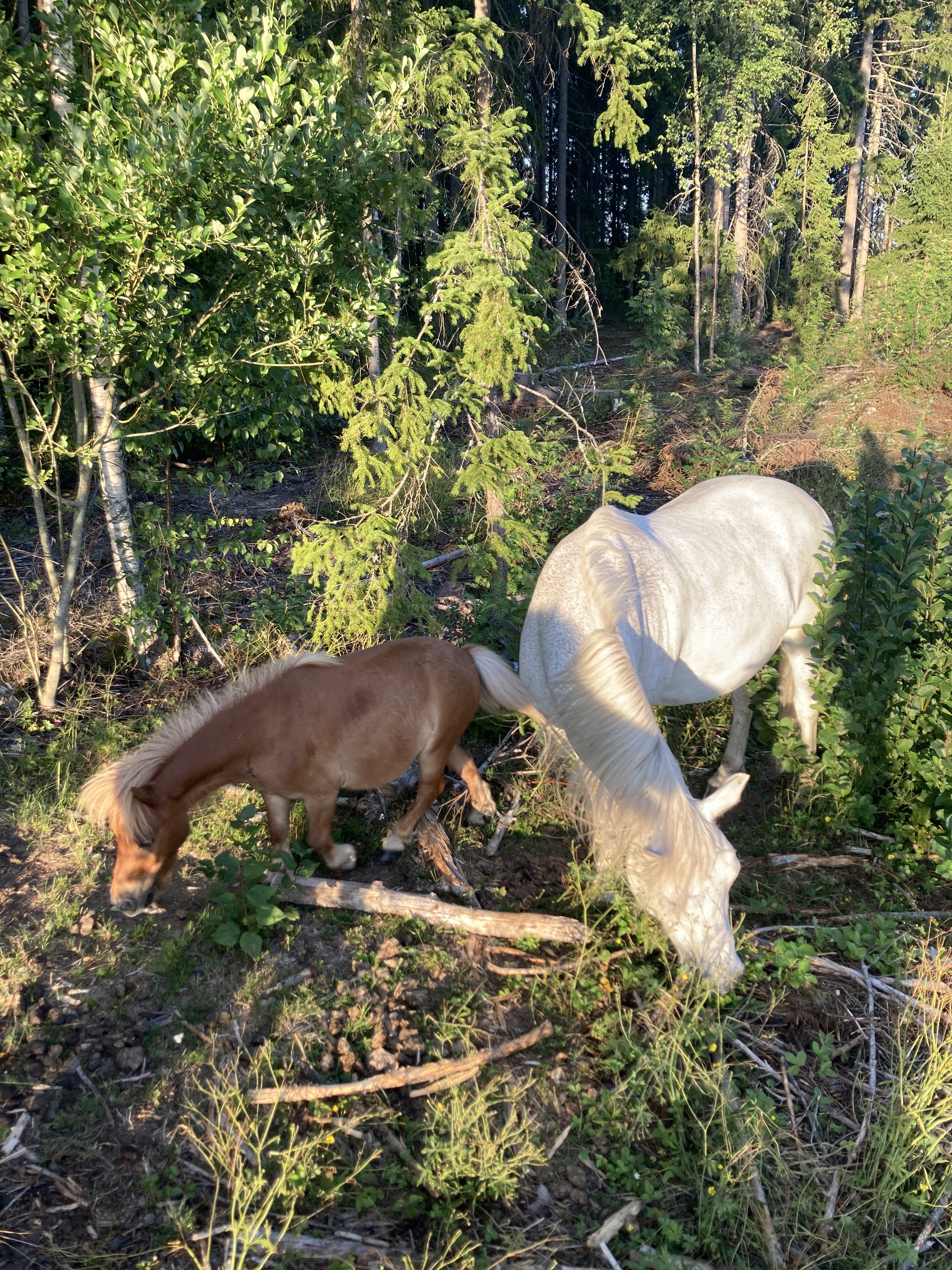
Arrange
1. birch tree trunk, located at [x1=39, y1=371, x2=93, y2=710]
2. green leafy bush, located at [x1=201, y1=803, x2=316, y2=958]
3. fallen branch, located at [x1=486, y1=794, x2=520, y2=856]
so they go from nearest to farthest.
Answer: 1. green leafy bush, located at [x1=201, y1=803, x2=316, y2=958]
2. fallen branch, located at [x1=486, y1=794, x2=520, y2=856]
3. birch tree trunk, located at [x1=39, y1=371, x2=93, y2=710]

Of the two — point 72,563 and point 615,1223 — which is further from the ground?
point 72,563

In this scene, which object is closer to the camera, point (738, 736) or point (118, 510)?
point (738, 736)

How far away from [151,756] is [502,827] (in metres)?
1.76

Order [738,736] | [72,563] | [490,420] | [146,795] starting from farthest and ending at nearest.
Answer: [490,420] < [738,736] < [72,563] < [146,795]

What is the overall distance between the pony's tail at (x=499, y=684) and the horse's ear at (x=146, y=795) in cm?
161

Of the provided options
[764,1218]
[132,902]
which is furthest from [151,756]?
[764,1218]

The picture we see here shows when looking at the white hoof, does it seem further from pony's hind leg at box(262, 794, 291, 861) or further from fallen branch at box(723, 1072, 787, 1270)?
fallen branch at box(723, 1072, 787, 1270)

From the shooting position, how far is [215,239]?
409 centimetres

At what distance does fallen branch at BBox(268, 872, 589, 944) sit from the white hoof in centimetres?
20

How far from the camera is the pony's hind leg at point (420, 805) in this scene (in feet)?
12.9

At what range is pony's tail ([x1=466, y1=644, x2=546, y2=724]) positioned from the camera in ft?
13.5

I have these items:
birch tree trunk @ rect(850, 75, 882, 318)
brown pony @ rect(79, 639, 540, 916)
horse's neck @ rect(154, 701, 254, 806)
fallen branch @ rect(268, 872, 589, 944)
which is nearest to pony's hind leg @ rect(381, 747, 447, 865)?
brown pony @ rect(79, 639, 540, 916)

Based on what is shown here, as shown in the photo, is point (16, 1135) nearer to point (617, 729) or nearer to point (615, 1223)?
point (615, 1223)

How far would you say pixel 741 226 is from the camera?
18.5m
